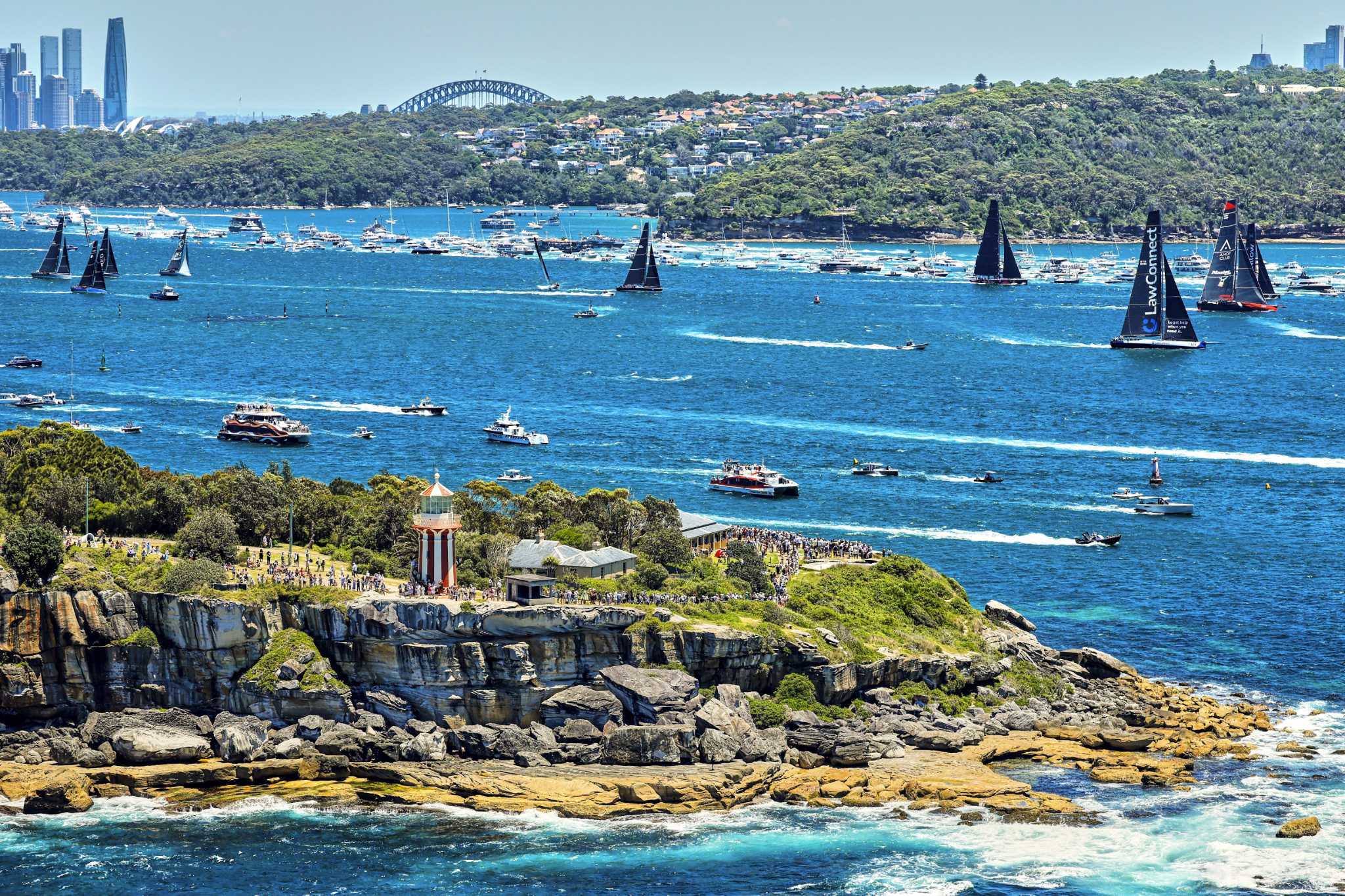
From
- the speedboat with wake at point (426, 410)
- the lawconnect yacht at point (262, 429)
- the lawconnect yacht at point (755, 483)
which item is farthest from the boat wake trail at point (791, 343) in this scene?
the lawconnect yacht at point (755, 483)

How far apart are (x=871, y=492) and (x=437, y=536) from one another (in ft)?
156

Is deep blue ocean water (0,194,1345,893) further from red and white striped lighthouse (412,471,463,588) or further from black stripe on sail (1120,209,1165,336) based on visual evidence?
red and white striped lighthouse (412,471,463,588)

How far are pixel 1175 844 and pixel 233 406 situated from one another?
99.3m

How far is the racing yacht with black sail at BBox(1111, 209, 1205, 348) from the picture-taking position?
187 m

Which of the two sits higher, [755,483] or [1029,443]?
[1029,443]

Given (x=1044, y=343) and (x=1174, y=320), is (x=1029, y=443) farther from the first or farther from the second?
(x=1044, y=343)

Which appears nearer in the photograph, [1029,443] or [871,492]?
[871,492]

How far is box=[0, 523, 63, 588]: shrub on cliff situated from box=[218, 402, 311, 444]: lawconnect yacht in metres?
56.7

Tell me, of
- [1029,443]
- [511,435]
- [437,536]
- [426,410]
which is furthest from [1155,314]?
[437,536]

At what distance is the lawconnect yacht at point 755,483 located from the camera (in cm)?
11125

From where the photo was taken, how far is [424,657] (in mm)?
67688

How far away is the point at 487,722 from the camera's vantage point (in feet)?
222

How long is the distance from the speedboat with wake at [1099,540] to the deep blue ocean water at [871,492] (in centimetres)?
61

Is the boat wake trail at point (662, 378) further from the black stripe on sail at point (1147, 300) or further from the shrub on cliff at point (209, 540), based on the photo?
the shrub on cliff at point (209, 540)
